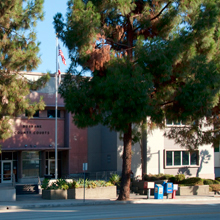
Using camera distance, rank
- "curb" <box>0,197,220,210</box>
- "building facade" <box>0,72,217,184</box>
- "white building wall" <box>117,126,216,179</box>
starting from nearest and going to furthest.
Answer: "curb" <box>0,197,220,210</box>
"white building wall" <box>117,126,216,179</box>
"building facade" <box>0,72,217,184</box>

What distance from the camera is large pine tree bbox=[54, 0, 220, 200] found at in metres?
18.4

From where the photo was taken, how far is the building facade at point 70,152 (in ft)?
110

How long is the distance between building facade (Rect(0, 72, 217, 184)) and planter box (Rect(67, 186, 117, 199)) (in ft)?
27.8

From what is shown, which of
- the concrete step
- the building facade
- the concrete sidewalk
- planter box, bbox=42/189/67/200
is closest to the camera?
the concrete sidewalk

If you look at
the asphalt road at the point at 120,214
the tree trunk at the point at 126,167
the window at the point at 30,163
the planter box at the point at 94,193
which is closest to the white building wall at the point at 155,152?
the planter box at the point at 94,193

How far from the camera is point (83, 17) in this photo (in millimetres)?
19094

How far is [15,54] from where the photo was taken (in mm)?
19906

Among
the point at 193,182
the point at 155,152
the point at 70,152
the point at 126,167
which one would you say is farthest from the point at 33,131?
the point at 193,182

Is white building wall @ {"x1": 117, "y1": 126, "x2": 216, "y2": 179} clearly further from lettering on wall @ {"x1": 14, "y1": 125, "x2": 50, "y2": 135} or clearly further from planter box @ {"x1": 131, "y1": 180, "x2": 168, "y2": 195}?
lettering on wall @ {"x1": 14, "y1": 125, "x2": 50, "y2": 135}

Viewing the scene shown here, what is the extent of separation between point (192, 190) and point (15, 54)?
54.2ft

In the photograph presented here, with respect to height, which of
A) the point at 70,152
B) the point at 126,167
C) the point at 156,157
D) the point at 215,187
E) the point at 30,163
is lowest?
the point at 215,187

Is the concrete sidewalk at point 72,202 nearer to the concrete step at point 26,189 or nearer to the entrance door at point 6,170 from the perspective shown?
the concrete step at point 26,189

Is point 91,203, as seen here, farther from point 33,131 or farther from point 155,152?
point 33,131

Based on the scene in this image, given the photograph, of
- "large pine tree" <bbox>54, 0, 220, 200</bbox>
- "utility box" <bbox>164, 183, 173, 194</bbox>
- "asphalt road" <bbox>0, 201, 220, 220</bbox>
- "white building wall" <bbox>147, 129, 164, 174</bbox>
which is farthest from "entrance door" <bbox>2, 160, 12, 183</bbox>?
"asphalt road" <bbox>0, 201, 220, 220</bbox>
